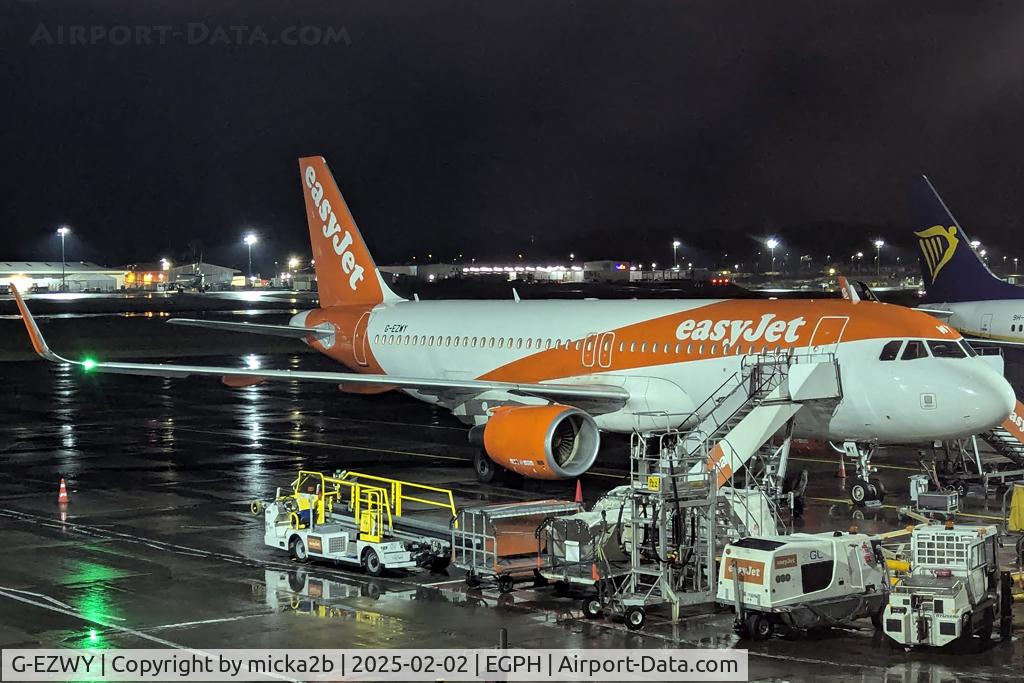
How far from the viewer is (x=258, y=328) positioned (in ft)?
114

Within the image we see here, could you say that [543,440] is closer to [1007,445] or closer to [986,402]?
[986,402]

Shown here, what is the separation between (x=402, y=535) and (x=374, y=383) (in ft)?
30.8

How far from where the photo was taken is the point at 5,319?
91500mm

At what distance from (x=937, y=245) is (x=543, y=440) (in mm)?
26801

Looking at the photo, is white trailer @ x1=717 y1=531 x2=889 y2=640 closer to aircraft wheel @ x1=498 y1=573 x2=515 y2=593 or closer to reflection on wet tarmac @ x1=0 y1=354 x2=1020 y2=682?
reflection on wet tarmac @ x1=0 y1=354 x2=1020 y2=682

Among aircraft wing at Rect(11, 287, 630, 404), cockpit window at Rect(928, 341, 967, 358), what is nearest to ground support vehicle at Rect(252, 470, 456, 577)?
aircraft wing at Rect(11, 287, 630, 404)

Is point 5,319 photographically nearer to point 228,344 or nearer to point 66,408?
→ point 228,344

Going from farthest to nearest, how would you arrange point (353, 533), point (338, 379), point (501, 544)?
point (338, 379) < point (353, 533) < point (501, 544)

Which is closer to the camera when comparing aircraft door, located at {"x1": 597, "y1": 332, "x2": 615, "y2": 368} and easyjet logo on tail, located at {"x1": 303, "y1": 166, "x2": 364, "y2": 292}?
aircraft door, located at {"x1": 597, "y1": 332, "x2": 615, "y2": 368}

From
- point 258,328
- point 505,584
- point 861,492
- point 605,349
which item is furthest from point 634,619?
point 258,328

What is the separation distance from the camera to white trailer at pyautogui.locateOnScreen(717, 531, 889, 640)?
16.0m

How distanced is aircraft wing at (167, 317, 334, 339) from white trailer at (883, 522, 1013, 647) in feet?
67.8

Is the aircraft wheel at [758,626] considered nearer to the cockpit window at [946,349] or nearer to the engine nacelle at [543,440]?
the engine nacelle at [543,440]

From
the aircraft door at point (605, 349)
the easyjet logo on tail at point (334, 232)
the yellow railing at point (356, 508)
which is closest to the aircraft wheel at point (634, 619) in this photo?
the yellow railing at point (356, 508)
